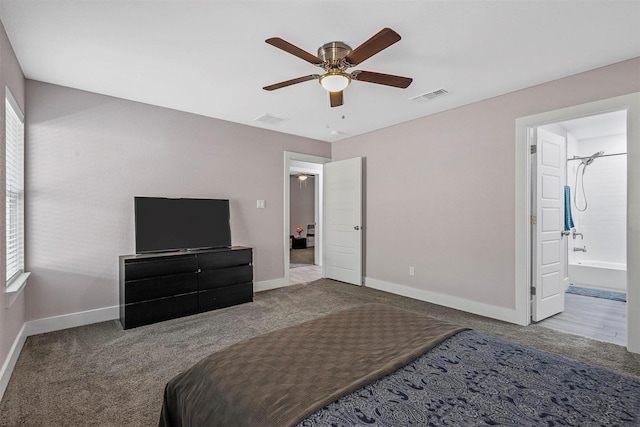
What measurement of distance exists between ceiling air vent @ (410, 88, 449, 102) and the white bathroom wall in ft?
10.9

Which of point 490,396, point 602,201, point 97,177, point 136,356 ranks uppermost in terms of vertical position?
point 97,177

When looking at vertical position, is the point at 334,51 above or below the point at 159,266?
above

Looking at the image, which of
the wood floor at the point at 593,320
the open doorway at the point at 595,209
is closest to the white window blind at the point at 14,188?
the wood floor at the point at 593,320

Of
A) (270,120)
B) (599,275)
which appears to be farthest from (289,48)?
(599,275)

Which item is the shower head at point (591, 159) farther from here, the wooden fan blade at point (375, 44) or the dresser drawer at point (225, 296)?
the dresser drawer at point (225, 296)

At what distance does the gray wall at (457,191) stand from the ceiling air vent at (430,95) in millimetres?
566

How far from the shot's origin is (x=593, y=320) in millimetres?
3521

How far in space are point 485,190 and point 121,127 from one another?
4.36 m

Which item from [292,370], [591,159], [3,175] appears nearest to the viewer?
[292,370]

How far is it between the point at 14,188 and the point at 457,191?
468 cm

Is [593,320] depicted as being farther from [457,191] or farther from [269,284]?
[269,284]

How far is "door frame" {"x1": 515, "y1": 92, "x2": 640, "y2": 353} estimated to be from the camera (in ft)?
8.82

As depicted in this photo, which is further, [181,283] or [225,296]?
[225,296]

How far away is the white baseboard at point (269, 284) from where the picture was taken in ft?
15.7
